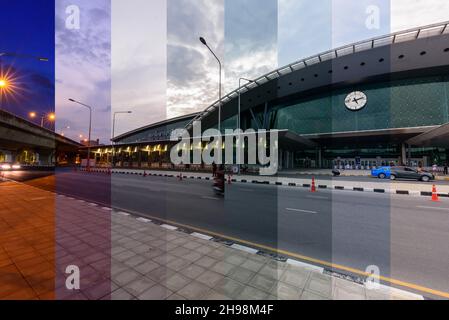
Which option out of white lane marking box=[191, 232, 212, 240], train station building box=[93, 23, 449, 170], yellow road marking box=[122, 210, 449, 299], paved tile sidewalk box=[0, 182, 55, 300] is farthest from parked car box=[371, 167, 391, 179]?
paved tile sidewalk box=[0, 182, 55, 300]

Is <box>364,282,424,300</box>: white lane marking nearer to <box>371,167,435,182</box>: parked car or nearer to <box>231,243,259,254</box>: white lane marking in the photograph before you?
<box>231,243,259,254</box>: white lane marking

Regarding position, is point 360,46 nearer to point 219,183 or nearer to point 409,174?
point 409,174

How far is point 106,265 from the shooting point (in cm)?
345

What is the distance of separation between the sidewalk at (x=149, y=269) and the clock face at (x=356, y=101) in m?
48.6

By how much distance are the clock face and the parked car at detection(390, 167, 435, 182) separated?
26.9m

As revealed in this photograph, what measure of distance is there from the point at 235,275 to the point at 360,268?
7.46 ft

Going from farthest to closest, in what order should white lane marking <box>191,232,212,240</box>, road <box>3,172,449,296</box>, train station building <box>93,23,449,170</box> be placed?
train station building <box>93,23,449,170</box>
white lane marking <box>191,232,212,240</box>
road <box>3,172,449,296</box>

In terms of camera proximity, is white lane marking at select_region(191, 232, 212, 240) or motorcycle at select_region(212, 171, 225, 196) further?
motorcycle at select_region(212, 171, 225, 196)

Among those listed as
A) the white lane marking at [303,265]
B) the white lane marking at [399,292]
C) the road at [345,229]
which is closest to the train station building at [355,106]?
the road at [345,229]

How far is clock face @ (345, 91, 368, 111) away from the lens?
41469 mm

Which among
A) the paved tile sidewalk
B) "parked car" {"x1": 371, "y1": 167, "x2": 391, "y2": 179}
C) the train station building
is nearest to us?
the paved tile sidewalk

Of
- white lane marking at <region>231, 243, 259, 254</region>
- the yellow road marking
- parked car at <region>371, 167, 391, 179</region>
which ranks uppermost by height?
parked car at <region>371, 167, 391, 179</region>

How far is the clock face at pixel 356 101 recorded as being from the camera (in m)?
41.5

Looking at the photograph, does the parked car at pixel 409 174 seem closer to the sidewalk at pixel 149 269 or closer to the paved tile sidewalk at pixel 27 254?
the sidewalk at pixel 149 269
